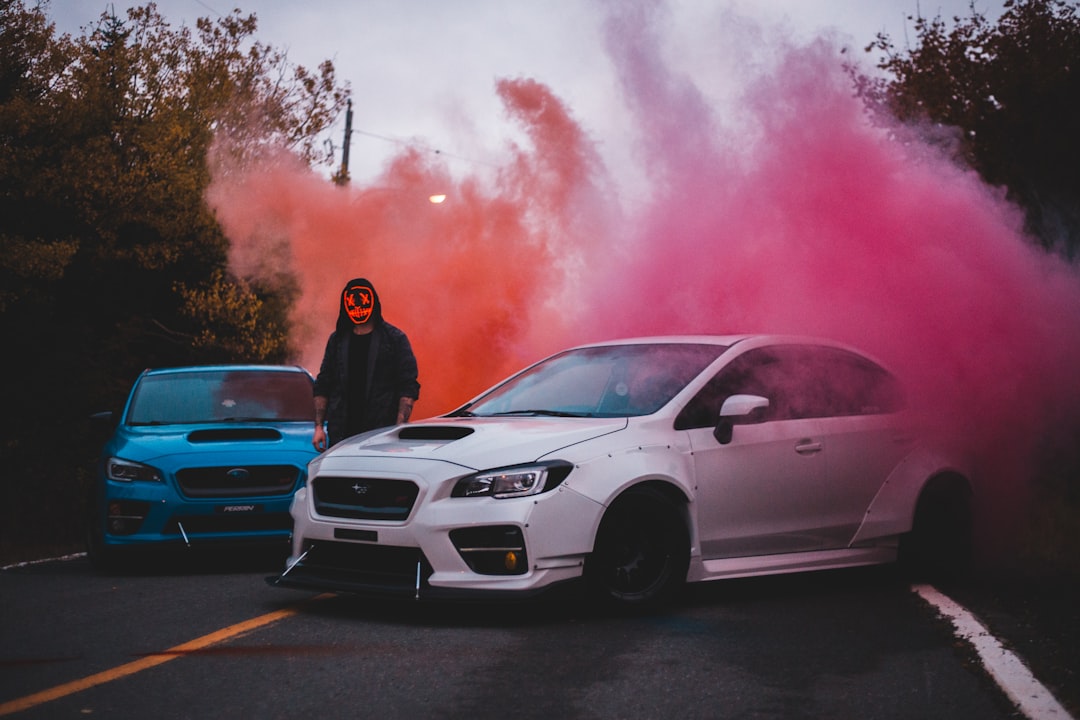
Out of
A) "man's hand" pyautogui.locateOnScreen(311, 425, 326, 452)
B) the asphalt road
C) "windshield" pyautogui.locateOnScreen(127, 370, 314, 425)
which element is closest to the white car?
the asphalt road

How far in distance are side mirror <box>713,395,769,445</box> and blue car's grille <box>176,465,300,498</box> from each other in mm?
3603

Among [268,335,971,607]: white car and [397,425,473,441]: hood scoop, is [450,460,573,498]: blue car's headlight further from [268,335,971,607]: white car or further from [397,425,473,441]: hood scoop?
[397,425,473,441]: hood scoop

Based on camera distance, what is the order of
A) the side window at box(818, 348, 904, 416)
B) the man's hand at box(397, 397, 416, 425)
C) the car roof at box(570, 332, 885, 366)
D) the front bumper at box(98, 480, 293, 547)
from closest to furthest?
the car roof at box(570, 332, 885, 366), the side window at box(818, 348, 904, 416), the front bumper at box(98, 480, 293, 547), the man's hand at box(397, 397, 416, 425)

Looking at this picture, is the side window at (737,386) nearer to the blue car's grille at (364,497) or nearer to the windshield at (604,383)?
the windshield at (604,383)

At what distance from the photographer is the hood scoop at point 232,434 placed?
10219 mm

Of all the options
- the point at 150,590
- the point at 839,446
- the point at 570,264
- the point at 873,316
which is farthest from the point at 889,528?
the point at 570,264

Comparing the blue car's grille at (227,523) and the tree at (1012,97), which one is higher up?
the tree at (1012,97)

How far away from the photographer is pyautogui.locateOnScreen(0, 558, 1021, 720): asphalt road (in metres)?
5.42

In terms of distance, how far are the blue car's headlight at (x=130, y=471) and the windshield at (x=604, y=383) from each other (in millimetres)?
2488

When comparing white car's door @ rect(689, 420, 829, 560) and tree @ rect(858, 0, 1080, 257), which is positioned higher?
tree @ rect(858, 0, 1080, 257)

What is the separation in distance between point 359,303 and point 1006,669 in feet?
17.9

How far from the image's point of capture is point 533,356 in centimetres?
1712

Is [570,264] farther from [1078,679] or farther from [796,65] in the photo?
[1078,679]

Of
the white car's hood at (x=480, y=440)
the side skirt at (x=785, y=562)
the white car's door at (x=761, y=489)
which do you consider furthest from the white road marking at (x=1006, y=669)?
the white car's hood at (x=480, y=440)
